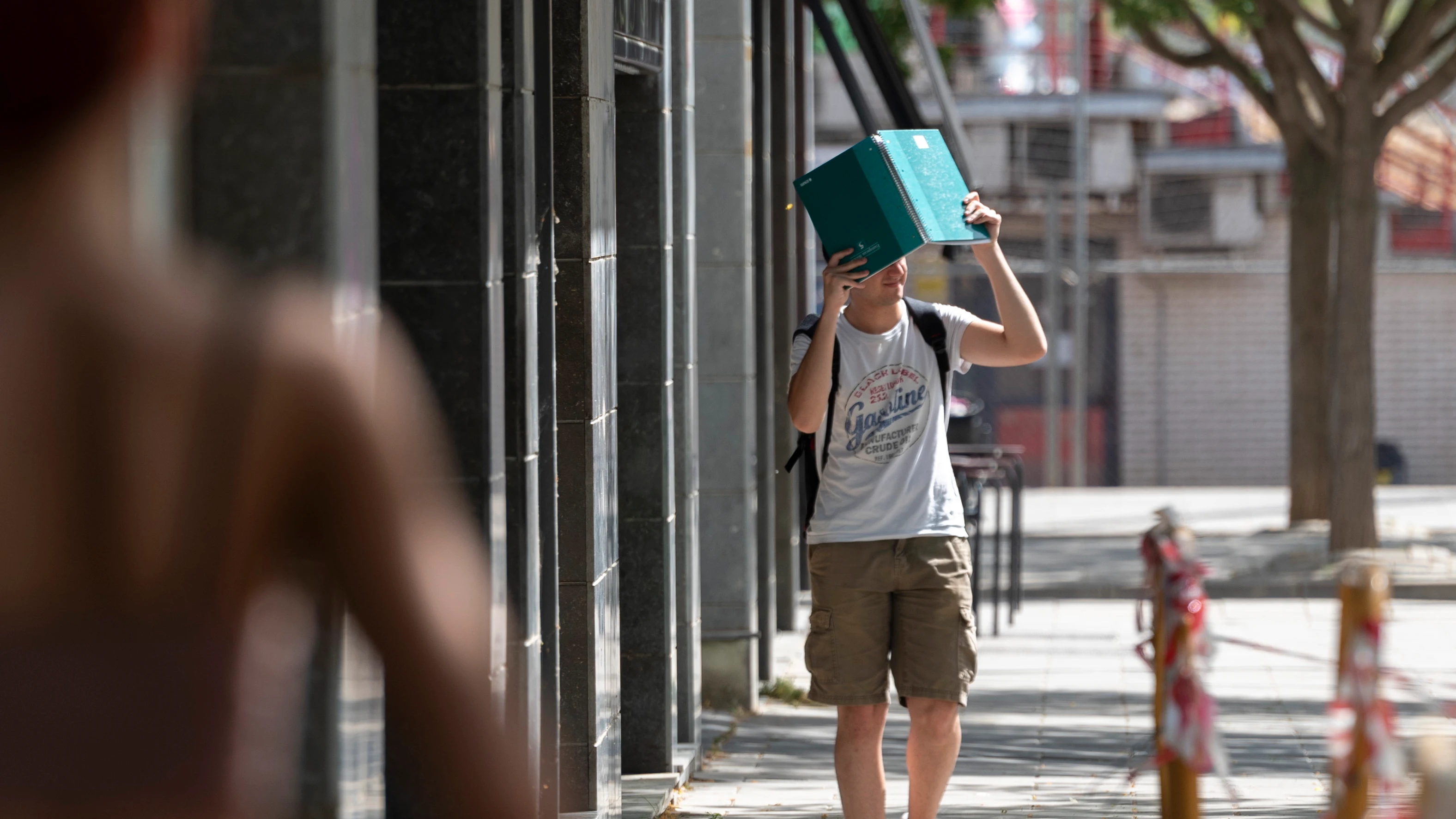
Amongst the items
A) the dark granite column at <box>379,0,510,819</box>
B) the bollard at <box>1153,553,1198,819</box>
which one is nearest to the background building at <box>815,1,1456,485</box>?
the dark granite column at <box>379,0,510,819</box>

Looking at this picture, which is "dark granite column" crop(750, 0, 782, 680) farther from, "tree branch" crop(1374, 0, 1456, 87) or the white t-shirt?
"tree branch" crop(1374, 0, 1456, 87)

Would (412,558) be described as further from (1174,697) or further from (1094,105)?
(1094,105)

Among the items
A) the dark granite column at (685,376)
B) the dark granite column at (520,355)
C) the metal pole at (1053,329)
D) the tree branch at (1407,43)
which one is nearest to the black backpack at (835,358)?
the dark granite column at (520,355)

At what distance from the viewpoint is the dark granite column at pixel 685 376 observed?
683cm

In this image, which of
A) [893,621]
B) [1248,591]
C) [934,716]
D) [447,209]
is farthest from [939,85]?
[447,209]

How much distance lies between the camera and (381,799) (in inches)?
118

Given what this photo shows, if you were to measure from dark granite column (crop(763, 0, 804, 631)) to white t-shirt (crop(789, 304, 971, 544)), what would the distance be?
4541 mm

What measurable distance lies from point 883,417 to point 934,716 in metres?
0.81

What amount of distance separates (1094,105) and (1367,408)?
12.0m

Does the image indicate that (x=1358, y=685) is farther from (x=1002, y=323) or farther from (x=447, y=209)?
(x=1002, y=323)

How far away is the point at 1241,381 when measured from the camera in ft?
76.7

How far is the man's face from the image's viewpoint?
5207 mm

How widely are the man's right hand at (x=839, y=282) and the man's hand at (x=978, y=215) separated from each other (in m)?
0.34

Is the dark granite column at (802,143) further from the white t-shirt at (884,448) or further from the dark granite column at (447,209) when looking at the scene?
the dark granite column at (447,209)
